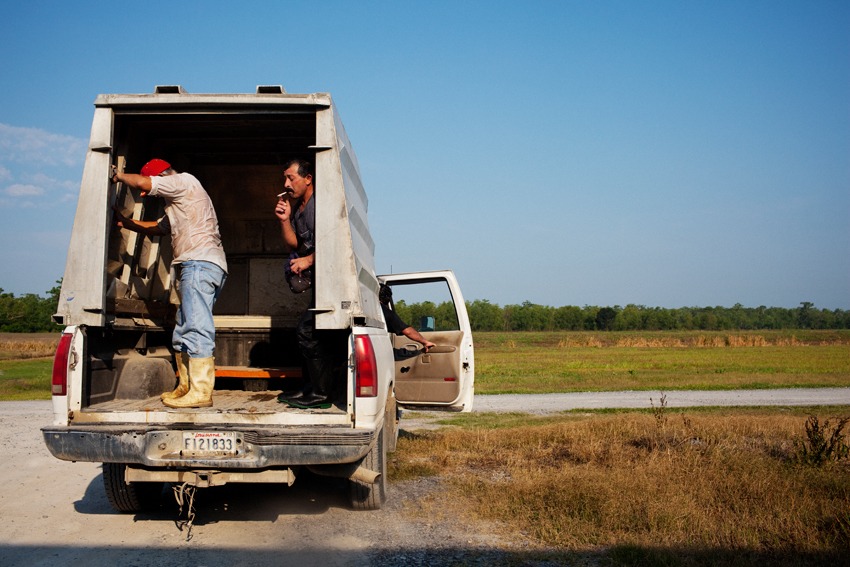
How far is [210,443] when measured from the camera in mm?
4633

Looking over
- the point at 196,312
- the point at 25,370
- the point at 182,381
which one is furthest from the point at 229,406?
the point at 25,370

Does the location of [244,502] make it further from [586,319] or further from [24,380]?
[586,319]

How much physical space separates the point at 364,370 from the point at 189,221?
185cm

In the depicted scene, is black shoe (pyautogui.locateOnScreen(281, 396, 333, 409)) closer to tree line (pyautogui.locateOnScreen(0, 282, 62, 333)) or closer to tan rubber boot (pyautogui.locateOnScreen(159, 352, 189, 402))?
tan rubber boot (pyautogui.locateOnScreen(159, 352, 189, 402))

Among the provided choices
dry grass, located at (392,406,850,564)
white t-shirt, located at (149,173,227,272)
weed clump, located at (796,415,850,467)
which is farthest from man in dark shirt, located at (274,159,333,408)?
weed clump, located at (796,415,850,467)

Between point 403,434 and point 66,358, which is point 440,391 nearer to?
point 403,434

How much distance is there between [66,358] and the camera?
4.77 m

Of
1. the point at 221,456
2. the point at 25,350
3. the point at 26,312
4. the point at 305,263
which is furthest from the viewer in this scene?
the point at 26,312

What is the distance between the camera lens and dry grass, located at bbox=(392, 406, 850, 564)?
4.69 meters

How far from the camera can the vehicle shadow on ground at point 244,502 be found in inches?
226

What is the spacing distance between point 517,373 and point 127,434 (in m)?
21.6

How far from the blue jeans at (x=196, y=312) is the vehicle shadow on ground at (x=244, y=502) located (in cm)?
138

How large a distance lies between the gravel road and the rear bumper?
58cm

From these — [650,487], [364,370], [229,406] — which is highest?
[364,370]
